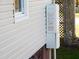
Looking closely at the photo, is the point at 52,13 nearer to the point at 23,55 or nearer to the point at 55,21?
the point at 55,21

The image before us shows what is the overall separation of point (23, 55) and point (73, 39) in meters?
7.46

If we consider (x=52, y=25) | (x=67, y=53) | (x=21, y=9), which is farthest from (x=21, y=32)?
(x=67, y=53)

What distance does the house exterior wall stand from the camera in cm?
459

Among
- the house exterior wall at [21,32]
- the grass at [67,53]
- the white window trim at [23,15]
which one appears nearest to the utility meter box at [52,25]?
the house exterior wall at [21,32]

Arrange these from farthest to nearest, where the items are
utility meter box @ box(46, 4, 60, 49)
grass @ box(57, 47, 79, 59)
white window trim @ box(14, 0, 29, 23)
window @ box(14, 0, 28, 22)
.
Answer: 1. grass @ box(57, 47, 79, 59)
2. utility meter box @ box(46, 4, 60, 49)
3. window @ box(14, 0, 28, 22)
4. white window trim @ box(14, 0, 29, 23)

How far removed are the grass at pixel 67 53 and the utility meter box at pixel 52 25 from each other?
9.69ft

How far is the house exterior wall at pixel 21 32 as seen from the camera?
4.59 metres

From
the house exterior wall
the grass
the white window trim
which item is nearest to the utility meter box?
the house exterior wall

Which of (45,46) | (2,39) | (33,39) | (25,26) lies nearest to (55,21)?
(45,46)

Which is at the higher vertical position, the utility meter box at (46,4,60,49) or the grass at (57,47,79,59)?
the utility meter box at (46,4,60,49)

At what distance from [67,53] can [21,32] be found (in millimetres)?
6306

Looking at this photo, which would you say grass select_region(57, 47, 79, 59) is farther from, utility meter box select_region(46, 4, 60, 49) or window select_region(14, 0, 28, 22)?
window select_region(14, 0, 28, 22)

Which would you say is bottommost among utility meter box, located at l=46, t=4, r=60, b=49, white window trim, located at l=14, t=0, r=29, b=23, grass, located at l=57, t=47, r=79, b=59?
grass, located at l=57, t=47, r=79, b=59

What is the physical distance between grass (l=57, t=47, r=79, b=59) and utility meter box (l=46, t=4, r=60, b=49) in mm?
2954
